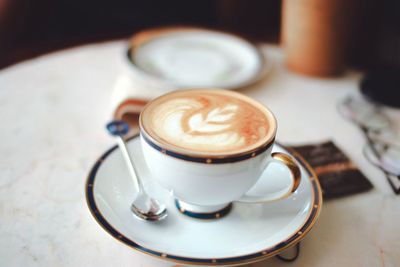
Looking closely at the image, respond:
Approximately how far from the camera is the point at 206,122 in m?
0.50

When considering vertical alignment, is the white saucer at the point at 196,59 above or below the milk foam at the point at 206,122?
below

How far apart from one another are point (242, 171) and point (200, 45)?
58 cm

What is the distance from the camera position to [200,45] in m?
0.96

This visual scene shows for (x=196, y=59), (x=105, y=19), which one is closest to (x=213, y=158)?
(x=196, y=59)

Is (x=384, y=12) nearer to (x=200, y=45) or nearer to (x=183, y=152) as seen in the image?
(x=200, y=45)

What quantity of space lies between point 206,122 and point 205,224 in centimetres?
13

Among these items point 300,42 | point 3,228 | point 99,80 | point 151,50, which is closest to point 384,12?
point 300,42

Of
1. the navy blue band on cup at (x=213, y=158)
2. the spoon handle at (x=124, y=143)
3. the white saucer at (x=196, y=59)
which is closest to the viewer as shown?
the navy blue band on cup at (x=213, y=158)

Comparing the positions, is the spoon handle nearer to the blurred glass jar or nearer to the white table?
the white table

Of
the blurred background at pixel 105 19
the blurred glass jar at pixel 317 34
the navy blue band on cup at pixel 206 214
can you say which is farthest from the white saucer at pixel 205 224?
the blurred background at pixel 105 19

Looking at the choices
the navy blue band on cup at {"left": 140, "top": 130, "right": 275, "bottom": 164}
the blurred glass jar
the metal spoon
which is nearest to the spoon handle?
the metal spoon

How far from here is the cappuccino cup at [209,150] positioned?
434 mm

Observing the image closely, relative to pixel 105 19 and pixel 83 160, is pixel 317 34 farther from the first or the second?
pixel 105 19

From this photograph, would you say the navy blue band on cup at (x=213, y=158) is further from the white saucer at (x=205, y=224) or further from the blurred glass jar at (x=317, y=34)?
the blurred glass jar at (x=317, y=34)
